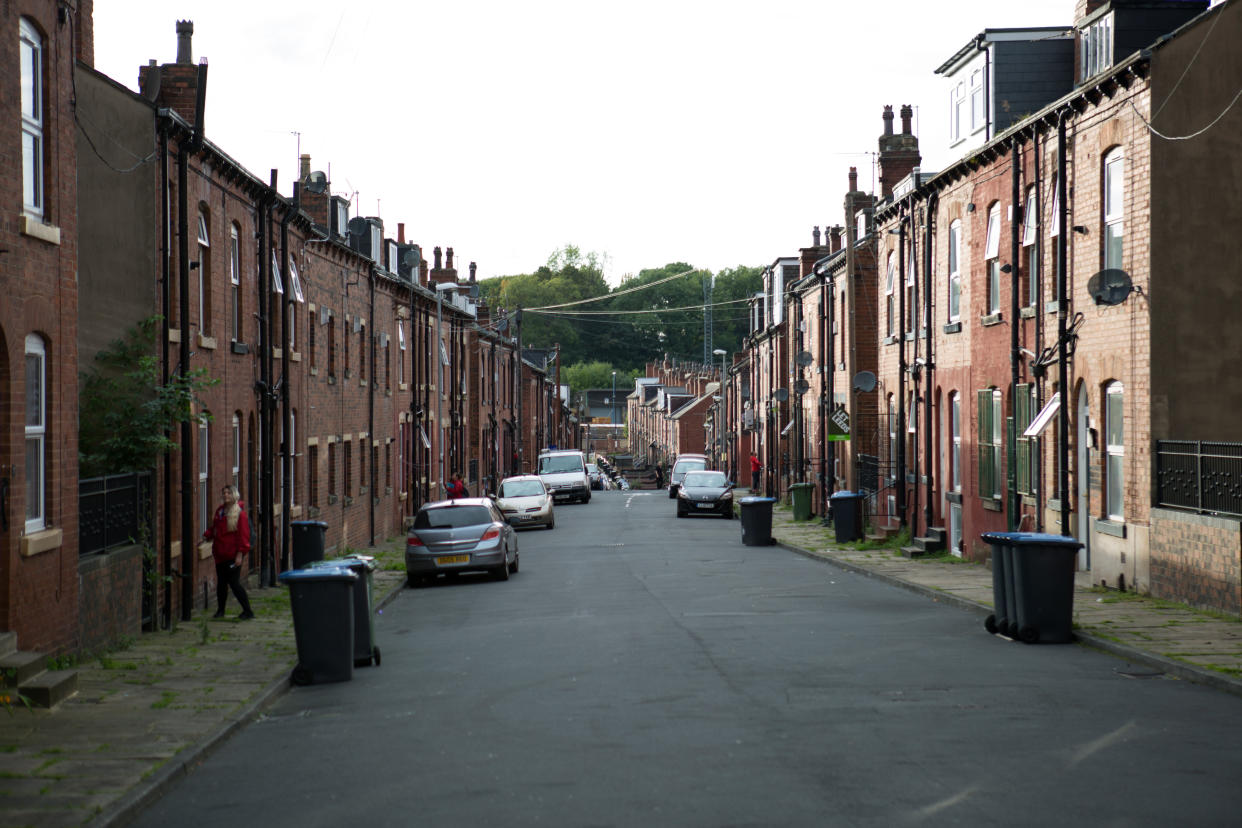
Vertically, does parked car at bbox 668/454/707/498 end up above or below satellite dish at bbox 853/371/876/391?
below

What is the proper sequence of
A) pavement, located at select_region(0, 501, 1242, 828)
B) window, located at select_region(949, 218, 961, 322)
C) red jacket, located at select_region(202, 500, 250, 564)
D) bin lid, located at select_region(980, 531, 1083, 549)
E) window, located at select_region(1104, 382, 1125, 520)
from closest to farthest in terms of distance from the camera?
1. pavement, located at select_region(0, 501, 1242, 828)
2. bin lid, located at select_region(980, 531, 1083, 549)
3. red jacket, located at select_region(202, 500, 250, 564)
4. window, located at select_region(1104, 382, 1125, 520)
5. window, located at select_region(949, 218, 961, 322)

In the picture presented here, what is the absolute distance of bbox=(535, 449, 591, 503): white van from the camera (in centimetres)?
5759

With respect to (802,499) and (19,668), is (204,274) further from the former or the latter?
(802,499)

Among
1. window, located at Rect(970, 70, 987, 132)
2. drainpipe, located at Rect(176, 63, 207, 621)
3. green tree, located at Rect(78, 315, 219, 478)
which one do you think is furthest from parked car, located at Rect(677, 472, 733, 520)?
green tree, located at Rect(78, 315, 219, 478)

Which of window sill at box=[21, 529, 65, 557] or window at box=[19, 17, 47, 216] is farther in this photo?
window at box=[19, 17, 47, 216]

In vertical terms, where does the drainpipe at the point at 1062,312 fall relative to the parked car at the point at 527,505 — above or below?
above

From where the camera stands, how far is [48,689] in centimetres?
1119

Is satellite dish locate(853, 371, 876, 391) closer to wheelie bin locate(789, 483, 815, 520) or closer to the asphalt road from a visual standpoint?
wheelie bin locate(789, 483, 815, 520)

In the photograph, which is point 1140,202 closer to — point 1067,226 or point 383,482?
point 1067,226

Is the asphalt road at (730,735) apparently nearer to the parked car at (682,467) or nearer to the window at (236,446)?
the window at (236,446)

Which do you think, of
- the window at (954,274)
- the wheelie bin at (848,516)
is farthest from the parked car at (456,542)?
the window at (954,274)

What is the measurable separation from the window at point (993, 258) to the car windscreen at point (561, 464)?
3414 cm

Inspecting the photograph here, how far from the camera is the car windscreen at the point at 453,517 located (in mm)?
24875

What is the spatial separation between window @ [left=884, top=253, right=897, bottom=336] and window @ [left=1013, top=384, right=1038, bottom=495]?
1021 cm
